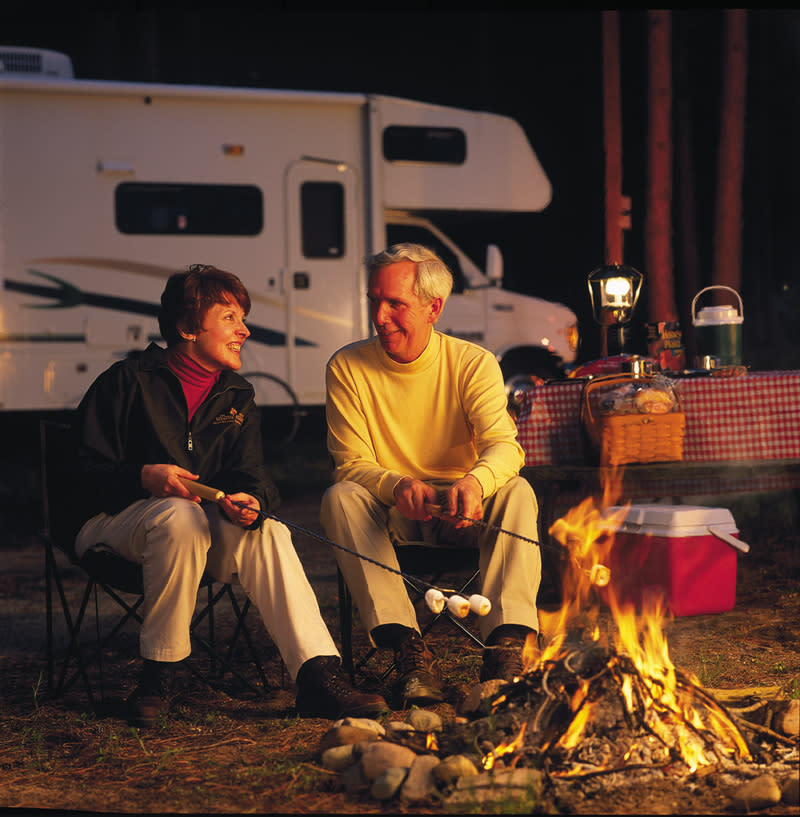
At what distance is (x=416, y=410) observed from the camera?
9.77 ft

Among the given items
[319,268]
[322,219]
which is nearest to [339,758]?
[319,268]

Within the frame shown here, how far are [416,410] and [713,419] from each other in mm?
1390

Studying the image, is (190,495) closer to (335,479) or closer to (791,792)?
(335,479)

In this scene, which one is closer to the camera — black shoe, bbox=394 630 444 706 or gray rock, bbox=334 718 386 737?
gray rock, bbox=334 718 386 737

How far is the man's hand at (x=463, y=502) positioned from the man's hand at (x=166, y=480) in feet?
2.05

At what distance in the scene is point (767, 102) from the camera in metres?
13.3

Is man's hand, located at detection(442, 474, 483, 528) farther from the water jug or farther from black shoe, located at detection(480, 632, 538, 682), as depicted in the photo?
the water jug

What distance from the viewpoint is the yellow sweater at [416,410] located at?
2.95 m

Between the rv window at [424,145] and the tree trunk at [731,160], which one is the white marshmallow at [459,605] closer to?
the tree trunk at [731,160]

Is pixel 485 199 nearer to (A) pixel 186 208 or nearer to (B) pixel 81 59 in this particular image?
(A) pixel 186 208

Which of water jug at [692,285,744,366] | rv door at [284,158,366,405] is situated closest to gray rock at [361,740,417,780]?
water jug at [692,285,744,366]

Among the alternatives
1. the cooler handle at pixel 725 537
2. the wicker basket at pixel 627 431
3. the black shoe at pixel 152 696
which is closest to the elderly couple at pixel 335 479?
the black shoe at pixel 152 696

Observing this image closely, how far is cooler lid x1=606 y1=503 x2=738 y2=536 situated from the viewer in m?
3.51

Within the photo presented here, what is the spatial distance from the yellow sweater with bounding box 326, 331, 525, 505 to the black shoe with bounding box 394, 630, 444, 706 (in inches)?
19.0
